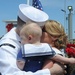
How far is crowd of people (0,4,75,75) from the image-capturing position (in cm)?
236

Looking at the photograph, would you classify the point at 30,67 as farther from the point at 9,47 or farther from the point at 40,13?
the point at 40,13

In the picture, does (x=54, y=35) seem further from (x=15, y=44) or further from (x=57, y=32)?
(x=15, y=44)

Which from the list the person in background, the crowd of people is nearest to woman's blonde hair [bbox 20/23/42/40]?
the crowd of people

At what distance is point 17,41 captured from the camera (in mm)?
2529

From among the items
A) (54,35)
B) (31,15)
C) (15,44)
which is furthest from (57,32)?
(15,44)

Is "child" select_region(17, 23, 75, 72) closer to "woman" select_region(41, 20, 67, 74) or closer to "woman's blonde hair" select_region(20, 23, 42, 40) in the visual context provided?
"woman's blonde hair" select_region(20, 23, 42, 40)

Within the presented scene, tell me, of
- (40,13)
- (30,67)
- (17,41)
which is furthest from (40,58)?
(40,13)

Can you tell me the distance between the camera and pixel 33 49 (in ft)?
7.75

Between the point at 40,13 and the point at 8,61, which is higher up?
the point at 40,13

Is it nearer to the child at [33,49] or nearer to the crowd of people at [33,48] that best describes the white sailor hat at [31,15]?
the crowd of people at [33,48]

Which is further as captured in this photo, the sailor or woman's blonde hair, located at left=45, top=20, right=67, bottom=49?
woman's blonde hair, located at left=45, top=20, right=67, bottom=49

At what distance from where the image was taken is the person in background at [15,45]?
2361 mm

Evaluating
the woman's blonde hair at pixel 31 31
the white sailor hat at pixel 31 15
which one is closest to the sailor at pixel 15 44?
the white sailor hat at pixel 31 15

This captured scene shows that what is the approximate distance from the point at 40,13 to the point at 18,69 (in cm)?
57
